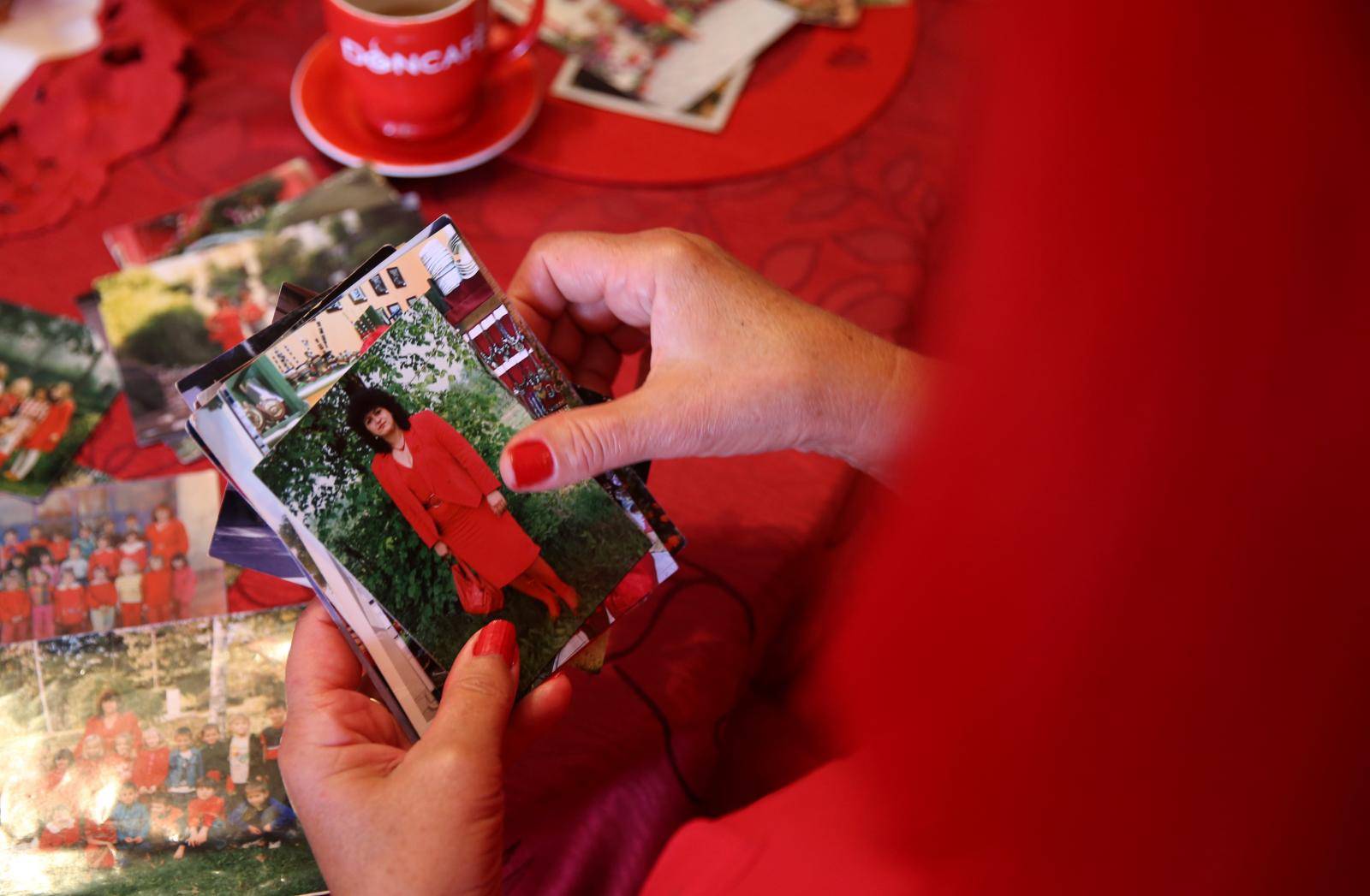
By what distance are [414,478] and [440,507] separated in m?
0.03

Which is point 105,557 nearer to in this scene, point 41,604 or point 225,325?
point 41,604

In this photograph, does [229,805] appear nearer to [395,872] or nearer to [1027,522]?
[395,872]

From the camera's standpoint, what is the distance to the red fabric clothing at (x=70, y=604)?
2.34 feet

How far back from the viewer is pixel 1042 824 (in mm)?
411

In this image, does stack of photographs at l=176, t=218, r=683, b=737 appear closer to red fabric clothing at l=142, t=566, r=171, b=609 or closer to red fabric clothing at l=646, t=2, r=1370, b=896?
red fabric clothing at l=142, t=566, r=171, b=609

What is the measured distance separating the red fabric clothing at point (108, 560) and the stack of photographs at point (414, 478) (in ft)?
0.44

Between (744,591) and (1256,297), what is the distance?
1.61 ft

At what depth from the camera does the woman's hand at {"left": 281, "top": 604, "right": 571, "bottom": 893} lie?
56cm

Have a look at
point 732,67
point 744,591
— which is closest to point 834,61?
point 732,67

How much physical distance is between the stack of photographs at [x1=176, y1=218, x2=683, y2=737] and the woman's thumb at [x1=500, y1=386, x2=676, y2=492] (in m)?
0.04

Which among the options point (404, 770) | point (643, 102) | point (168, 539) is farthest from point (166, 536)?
point (643, 102)

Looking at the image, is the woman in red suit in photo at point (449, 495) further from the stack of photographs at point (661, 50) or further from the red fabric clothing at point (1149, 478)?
the stack of photographs at point (661, 50)

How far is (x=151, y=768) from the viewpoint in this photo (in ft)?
2.17

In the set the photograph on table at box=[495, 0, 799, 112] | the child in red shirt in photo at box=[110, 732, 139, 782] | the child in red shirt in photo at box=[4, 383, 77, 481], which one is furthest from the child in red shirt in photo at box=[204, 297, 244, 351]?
the photograph on table at box=[495, 0, 799, 112]
